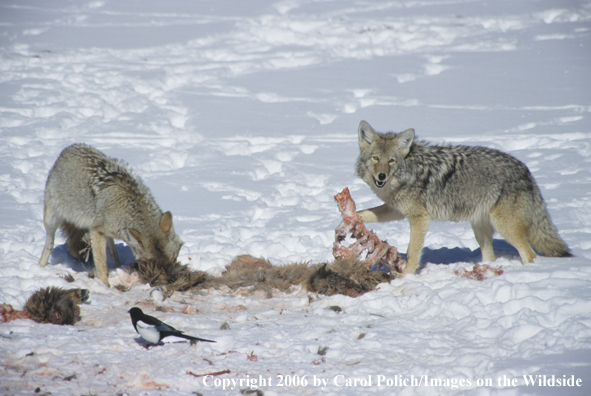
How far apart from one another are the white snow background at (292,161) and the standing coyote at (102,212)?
15.8 inches

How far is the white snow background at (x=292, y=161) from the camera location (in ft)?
10.9

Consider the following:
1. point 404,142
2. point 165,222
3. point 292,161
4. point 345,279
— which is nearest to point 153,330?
point 165,222

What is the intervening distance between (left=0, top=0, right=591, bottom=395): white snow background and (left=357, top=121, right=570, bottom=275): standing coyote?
1.35 feet

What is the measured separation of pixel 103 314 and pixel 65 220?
2.00 metres

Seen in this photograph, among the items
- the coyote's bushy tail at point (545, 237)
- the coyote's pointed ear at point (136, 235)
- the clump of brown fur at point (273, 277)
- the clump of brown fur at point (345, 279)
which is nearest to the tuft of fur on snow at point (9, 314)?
the clump of brown fur at point (273, 277)

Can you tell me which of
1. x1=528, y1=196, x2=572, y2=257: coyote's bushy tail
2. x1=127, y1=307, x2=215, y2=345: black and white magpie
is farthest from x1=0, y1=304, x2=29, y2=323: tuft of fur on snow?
x1=528, y1=196, x2=572, y2=257: coyote's bushy tail

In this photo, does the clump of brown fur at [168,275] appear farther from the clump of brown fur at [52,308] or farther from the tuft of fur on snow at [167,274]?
the clump of brown fur at [52,308]

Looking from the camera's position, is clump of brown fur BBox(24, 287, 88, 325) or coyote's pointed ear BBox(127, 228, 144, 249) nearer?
clump of brown fur BBox(24, 287, 88, 325)

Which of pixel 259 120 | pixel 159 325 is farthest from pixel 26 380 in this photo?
pixel 259 120

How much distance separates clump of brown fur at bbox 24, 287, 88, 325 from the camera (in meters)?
3.99

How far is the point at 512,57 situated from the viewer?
1466cm

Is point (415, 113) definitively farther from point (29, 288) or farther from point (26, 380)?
point (26, 380)

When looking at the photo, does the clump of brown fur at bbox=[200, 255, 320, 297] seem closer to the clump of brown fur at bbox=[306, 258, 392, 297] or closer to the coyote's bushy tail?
the clump of brown fur at bbox=[306, 258, 392, 297]

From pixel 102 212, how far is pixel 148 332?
7.50 ft
